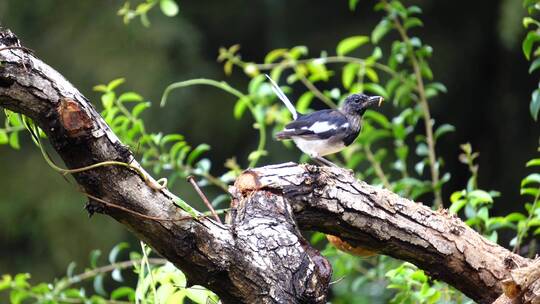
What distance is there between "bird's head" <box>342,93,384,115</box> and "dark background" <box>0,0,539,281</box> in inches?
68.4

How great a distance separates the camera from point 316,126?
9.09 feet

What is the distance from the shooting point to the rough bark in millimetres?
1603

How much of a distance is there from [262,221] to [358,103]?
1.11 metres

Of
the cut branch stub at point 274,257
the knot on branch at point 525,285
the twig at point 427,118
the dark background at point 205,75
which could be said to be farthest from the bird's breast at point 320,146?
the dark background at point 205,75

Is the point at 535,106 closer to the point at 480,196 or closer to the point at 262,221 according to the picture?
the point at 480,196

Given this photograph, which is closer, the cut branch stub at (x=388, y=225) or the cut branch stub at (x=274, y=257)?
the cut branch stub at (x=274, y=257)

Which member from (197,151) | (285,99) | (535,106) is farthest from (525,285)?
(197,151)

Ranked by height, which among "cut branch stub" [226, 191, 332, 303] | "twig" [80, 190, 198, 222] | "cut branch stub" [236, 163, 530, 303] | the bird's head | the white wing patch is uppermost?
the bird's head

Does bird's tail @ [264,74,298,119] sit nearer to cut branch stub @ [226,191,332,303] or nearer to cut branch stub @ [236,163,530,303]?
cut branch stub @ [236,163,530,303]

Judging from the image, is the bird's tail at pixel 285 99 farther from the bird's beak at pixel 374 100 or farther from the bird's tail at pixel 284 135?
the bird's beak at pixel 374 100

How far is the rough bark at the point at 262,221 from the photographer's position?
160 cm

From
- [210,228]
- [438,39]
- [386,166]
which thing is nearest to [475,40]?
[438,39]

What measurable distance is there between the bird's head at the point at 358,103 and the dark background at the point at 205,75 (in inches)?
68.4

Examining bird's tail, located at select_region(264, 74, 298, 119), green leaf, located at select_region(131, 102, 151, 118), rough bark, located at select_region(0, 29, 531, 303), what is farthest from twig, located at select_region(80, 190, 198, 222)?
bird's tail, located at select_region(264, 74, 298, 119)
